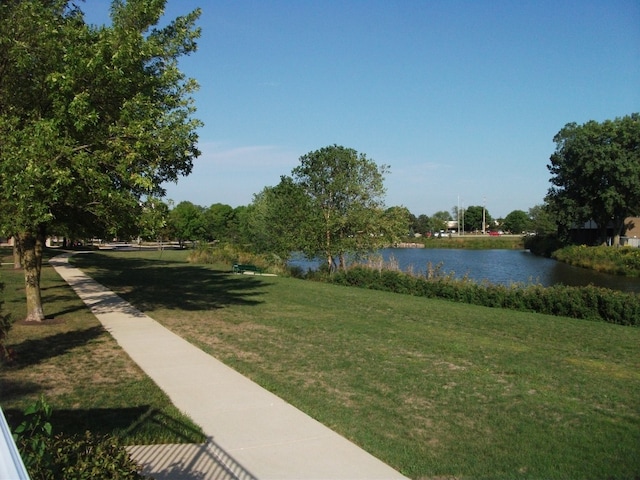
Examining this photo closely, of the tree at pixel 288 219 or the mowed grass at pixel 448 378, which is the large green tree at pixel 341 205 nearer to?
the tree at pixel 288 219

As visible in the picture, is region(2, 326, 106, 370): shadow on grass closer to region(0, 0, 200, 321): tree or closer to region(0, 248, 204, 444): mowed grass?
region(0, 248, 204, 444): mowed grass

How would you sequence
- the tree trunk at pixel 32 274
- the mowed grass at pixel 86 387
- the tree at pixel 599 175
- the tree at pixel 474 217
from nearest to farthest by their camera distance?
the mowed grass at pixel 86 387 < the tree trunk at pixel 32 274 < the tree at pixel 599 175 < the tree at pixel 474 217

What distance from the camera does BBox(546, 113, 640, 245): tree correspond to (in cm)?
5144

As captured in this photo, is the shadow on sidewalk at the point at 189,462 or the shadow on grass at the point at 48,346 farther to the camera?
the shadow on grass at the point at 48,346

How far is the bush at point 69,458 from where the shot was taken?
113 inches

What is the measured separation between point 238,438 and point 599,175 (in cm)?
5517

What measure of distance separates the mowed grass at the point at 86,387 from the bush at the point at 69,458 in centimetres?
223

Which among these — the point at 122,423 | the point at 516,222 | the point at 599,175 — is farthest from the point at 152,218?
the point at 516,222

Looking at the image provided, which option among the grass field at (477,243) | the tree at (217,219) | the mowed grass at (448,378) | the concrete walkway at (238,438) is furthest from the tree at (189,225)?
the concrete walkway at (238,438)

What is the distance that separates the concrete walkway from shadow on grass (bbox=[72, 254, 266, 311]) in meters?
7.30

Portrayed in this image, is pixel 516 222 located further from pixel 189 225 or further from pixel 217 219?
pixel 189 225

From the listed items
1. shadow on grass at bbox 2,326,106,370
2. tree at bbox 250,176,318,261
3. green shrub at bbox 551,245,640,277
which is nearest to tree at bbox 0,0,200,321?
Result: shadow on grass at bbox 2,326,106,370

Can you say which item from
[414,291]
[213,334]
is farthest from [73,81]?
[414,291]

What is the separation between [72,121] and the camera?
384 inches
